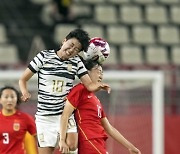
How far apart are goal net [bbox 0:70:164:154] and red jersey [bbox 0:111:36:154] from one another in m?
2.19

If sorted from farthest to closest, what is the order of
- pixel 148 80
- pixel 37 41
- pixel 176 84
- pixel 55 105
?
pixel 37 41, pixel 176 84, pixel 148 80, pixel 55 105

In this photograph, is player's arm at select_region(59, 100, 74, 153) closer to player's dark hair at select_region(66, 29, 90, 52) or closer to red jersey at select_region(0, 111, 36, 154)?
player's dark hair at select_region(66, 29, 90, 52)

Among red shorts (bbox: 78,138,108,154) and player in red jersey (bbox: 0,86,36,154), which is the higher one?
player in red jersey (bbox: 0,86,36,154)

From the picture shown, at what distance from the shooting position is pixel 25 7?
58.1 feet

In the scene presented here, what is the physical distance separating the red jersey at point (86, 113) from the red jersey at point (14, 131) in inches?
44.7

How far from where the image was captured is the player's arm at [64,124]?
23.4 ft

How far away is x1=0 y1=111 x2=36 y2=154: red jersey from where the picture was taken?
8.25 metres

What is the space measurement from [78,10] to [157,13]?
5.84 feet

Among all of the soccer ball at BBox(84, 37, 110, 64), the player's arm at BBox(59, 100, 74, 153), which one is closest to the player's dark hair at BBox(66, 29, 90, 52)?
the soccer ball at BBox(84, 37, 110, 64)

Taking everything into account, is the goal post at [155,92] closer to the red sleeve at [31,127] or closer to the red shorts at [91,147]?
the red sleeve at [31,127]

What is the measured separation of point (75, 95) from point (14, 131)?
1256mm

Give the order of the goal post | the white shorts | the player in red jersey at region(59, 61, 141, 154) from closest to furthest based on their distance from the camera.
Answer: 1. the player in red jersey at region(59, 61, 141, 154)
2. the white shorts
3. the goal post

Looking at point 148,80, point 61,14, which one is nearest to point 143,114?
point 148,80

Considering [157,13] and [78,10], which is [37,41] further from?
[157,13]
